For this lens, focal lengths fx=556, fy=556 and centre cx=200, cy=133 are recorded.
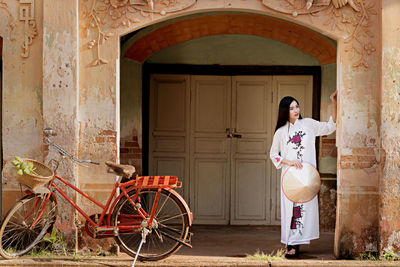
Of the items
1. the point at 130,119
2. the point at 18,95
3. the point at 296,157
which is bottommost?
the point at 296,157

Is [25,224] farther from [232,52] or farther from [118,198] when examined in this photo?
[232,52]

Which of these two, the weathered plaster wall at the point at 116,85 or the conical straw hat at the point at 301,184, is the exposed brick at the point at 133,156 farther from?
the conical straw hat at the point at 301,184

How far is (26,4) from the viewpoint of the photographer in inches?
266

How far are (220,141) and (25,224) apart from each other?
4040 mm

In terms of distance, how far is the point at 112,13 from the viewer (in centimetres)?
675

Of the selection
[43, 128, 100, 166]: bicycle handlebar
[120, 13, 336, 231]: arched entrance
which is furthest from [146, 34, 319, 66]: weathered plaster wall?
[43, 128, 100, 166]: bicycle handlebar

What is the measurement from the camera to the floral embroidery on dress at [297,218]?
22.6 feet

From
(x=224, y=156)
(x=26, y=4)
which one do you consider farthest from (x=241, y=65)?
(x=26, y=4)

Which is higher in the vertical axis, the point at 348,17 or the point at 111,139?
the point at 348,17

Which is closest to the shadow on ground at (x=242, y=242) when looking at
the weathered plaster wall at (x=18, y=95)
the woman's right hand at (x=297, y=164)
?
the woman's right hand at (x=297, y=164)

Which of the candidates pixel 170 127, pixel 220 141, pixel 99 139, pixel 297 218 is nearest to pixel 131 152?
pixel 170 127

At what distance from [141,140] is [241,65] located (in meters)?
2.10

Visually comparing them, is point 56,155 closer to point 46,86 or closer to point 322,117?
point 46,86

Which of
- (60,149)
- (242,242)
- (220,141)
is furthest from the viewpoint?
(220,141)
